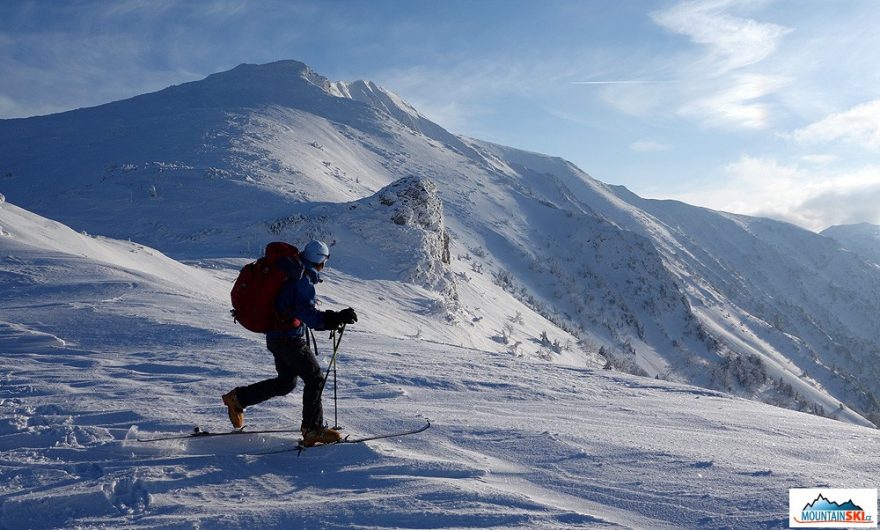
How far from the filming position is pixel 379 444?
506 cm

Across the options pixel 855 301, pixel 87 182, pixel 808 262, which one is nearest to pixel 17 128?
pixel 87 182

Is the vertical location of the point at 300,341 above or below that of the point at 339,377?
above

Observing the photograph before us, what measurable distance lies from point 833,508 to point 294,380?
4109 millimetres

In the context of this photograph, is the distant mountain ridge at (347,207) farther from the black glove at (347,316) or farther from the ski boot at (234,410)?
the black glove at (347,316)

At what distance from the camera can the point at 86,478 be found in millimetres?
4090

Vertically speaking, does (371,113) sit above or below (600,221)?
above

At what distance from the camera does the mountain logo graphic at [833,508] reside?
12.1 feet

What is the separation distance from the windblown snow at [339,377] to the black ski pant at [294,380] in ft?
1.07

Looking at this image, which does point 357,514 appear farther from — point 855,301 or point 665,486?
point 855,301

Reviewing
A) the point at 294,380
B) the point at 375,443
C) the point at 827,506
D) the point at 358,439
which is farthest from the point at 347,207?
the point at 827,506

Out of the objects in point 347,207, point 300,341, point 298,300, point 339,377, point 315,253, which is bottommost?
point 339,377

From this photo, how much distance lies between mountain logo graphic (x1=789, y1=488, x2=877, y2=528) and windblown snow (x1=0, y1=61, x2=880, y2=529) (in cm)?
13

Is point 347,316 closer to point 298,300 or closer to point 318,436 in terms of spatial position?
point 298,300

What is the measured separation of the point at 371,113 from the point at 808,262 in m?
146
